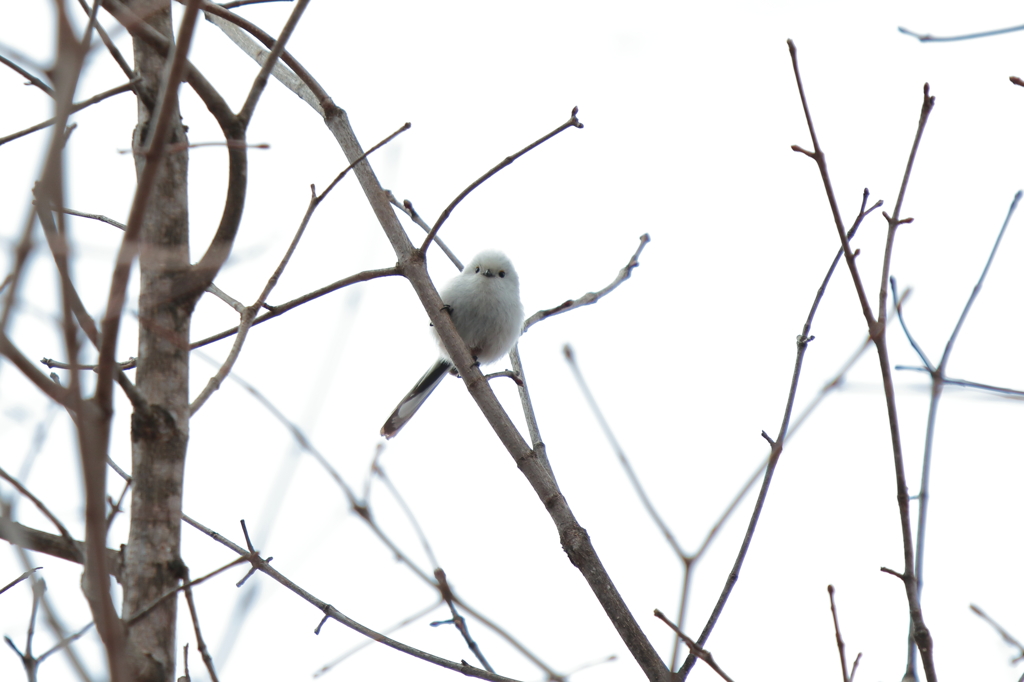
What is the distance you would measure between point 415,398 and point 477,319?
503 mm

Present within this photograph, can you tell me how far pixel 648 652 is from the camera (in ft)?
6.21

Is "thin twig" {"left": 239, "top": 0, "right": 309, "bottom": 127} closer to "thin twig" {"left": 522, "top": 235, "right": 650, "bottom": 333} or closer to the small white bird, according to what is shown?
"thin twig" {"left": 522, "top": 235, "right": 650, "bottom": 333}

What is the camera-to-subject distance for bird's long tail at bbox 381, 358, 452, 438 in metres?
4.21

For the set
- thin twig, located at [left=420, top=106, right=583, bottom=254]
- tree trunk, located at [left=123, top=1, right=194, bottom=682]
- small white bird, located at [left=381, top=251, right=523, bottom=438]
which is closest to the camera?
tree trunk, located at [left=123, top=1, right=194, bottom=682]

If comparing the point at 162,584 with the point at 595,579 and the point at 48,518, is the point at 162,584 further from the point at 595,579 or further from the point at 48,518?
the point at 595,579

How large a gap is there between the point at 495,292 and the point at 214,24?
2036 millimetres

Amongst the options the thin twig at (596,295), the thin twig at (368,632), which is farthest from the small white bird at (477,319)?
the thin twig at (368,632)

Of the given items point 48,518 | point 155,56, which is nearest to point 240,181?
point 155,56

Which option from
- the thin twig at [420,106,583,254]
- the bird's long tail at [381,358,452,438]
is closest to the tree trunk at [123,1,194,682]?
the thin twig at [420,106,583,254]

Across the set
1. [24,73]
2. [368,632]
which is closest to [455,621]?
[368,632]

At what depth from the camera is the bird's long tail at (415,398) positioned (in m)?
4.21

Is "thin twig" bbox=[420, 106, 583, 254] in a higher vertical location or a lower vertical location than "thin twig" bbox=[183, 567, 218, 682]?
higher

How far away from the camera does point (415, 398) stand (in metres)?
4.36

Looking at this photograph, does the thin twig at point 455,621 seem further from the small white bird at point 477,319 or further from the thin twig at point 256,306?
the small white bird at point 477,319
